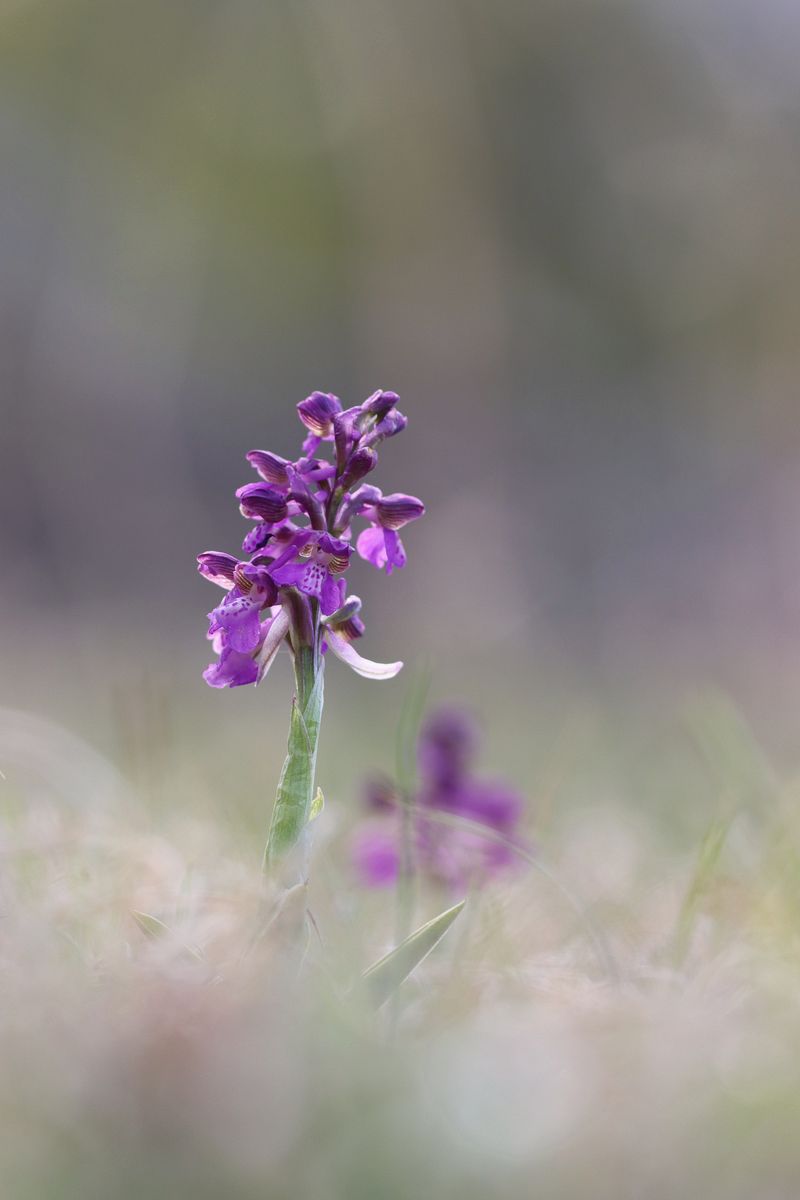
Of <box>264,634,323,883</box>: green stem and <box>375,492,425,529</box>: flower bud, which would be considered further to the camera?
<box>375,492,425,529</box>: flower bud

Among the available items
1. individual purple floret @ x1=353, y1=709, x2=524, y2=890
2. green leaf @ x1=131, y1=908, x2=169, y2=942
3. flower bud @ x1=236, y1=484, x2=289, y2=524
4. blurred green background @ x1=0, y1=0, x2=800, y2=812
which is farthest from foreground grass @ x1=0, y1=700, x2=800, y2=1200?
A: blurred green background @ x1=0, y1=0, x2=800, y2=812

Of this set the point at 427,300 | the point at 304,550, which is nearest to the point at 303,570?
the point at 304,550

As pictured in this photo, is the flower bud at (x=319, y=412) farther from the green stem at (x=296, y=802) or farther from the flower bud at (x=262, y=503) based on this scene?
the green stem at (x=296, y=802)

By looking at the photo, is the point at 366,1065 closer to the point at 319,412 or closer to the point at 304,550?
the point at 304,550

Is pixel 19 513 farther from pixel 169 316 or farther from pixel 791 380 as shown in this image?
pixel 791 380

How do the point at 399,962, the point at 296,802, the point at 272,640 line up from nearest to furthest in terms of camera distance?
1. the point at 399,962
2. the point at 296,802
3. the point at 272,640

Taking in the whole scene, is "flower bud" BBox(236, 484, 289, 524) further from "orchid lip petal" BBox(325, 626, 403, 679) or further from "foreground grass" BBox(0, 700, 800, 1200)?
"foreground grass" BBox(0, 700, 800, 1200)
